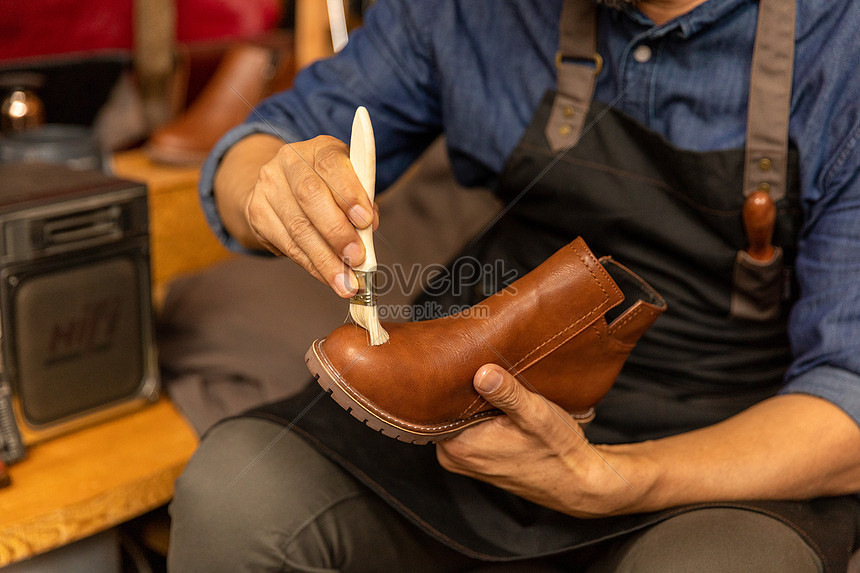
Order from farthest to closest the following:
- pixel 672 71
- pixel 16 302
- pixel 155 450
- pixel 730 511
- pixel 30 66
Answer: pixel 30 66, pixel 155 450, pixel 16 302, pixel 672 71, pixel 730 511

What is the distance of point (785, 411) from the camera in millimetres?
692

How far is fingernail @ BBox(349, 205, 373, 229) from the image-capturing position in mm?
535

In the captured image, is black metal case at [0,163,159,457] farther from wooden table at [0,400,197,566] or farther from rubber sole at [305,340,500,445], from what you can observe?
rubber sole at [305,340,500,445]

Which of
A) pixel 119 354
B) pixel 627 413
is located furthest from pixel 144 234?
pixel 627 413

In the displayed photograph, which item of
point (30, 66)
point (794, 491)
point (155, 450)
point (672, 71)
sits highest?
point (672, 71)

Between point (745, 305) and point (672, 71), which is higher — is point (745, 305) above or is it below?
below

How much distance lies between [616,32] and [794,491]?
500 millimetres

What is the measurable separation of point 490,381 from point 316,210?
19 centimetres

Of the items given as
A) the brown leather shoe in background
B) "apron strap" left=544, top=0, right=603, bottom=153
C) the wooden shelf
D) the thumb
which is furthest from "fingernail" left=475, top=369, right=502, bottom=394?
the brown leather shoe in background

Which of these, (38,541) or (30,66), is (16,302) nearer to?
(38,541)

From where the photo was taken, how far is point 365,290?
1.82 ft

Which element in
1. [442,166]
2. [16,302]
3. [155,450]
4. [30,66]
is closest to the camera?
[16,302]

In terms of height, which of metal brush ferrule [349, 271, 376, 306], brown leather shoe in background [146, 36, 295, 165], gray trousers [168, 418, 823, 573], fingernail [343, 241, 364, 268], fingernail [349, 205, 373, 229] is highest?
fingernail [349, 205, 373, 229]

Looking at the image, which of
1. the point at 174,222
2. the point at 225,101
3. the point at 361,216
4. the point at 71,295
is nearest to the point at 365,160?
the point at 361,216
